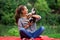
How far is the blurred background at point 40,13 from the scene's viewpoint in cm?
1509

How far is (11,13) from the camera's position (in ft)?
52.7

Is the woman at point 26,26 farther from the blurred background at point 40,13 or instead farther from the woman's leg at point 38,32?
the blurred background at point 40,13

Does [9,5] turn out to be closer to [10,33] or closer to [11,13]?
[11,13]

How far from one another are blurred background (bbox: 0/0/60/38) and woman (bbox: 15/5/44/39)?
7.37 meters

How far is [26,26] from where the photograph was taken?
5418 mm

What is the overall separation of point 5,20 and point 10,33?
385cm

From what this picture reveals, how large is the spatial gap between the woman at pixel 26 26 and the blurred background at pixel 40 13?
7.37 m

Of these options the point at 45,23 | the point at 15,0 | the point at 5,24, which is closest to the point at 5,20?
the point at 5,24

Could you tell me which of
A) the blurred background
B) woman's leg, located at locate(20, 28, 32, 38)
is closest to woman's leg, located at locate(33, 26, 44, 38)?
woman's leg, located at locate(20, 28, 32, 38)

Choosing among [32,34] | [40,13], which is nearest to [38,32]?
[32,34]

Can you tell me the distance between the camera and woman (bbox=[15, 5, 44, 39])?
17.5ft

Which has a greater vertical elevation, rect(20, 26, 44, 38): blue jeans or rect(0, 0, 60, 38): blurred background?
rect(0, 0, 60, 38): blurred background

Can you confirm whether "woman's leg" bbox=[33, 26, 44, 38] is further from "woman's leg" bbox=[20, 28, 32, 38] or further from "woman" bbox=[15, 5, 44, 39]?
"woman's leg" bbox=[20, 28, 32, 38]

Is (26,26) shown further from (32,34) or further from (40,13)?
(40,13)
